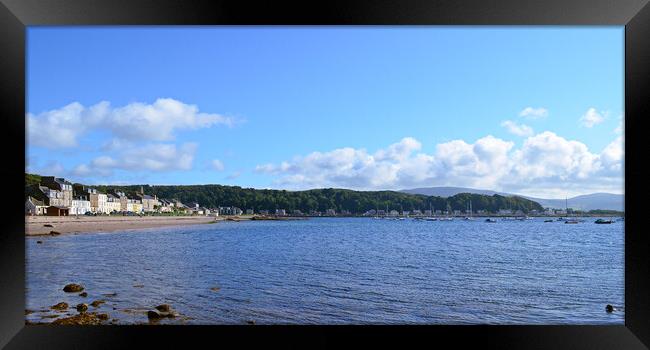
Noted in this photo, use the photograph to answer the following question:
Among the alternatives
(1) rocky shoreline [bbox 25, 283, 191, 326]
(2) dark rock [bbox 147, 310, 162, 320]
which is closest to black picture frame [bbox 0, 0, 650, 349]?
(1) rocky shoreline [bbox 25, 283, 191, 326]

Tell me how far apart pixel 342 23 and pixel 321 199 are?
145 feet

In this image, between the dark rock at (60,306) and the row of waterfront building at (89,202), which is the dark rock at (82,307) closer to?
the dark rock at (60,306)

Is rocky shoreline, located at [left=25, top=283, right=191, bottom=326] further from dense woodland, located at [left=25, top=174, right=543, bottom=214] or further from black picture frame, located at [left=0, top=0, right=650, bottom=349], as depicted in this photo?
dense woodland, located at [left=25, top=174, right=543, bottom=214]

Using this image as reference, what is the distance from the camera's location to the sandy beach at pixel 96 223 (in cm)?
2358

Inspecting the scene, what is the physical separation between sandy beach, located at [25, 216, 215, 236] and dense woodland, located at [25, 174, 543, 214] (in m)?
2.09

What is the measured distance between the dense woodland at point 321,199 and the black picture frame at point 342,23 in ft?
121

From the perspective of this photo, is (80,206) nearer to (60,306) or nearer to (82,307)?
(60,306)

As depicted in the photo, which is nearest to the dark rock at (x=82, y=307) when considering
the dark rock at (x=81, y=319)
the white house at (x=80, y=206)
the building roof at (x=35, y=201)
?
the dark rock at (x=81, y=319)

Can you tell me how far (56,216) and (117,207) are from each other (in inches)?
447

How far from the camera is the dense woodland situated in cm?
4116

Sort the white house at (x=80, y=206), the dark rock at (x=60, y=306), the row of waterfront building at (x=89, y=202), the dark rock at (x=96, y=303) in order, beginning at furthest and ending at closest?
the white house at (x=80, y=206) < the row of waterfront building at (x=89, y=202) < the dark rock at (x=96, y=303) < the dark rock at (x=60, y=306)

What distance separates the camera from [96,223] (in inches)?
1246

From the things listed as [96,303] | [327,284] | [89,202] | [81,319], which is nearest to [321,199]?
[89,202]

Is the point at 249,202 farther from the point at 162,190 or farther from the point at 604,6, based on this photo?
the point at 604,6
